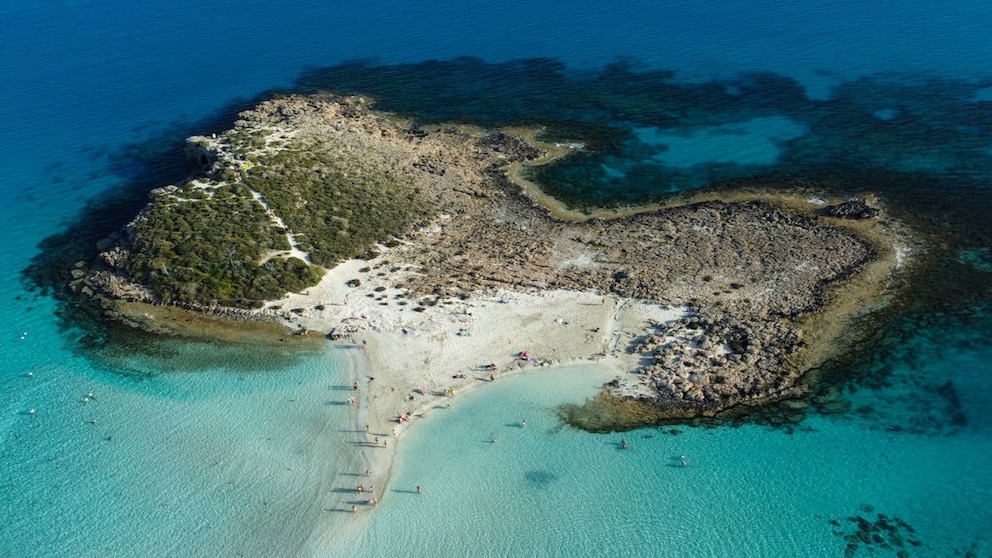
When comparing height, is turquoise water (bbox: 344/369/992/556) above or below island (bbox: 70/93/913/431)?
below

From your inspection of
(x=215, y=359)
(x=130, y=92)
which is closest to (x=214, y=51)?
(x=130, y=92)

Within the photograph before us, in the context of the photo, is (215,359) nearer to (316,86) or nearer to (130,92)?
(316,86)

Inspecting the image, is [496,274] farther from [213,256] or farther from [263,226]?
[213,256]

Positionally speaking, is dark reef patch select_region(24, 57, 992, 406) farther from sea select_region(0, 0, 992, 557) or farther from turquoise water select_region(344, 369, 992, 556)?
turquoise water select_region(344, 369, 992, 556)

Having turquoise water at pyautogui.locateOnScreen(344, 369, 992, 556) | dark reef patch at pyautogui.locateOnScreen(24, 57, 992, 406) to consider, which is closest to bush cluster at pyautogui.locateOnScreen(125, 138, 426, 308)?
dark reef patch at pyautogui.locateOnScreen(24, 57, 992, 406)

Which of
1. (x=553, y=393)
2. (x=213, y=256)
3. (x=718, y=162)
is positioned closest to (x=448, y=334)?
(x=553, y=393)

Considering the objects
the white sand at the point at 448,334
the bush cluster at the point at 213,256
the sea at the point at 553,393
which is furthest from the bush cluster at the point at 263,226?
the sea at the point at 553,393
